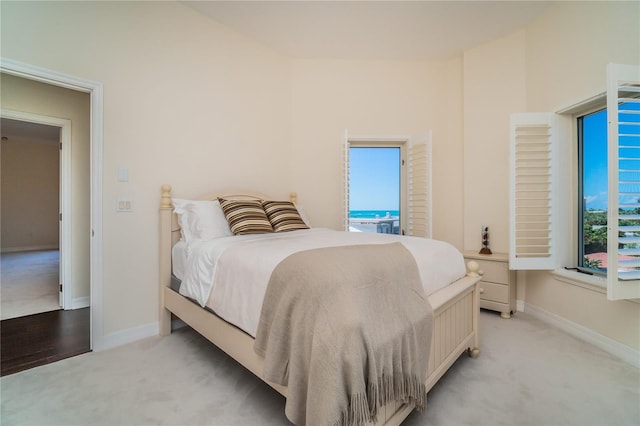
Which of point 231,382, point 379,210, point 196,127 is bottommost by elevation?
point 231,382

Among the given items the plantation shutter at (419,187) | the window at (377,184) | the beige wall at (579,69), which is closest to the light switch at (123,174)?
the window at (377,184)

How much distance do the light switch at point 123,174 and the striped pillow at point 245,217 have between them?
77 centimetres

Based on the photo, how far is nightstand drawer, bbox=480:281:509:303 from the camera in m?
2.92

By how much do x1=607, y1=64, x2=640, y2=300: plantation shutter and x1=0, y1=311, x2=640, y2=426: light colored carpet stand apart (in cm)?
62

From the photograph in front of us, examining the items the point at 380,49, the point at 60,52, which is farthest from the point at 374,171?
the point at 60,52

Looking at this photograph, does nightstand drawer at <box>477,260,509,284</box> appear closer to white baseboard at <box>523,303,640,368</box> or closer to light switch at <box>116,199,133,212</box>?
white baseboard at <box>523,303,640,368</box>

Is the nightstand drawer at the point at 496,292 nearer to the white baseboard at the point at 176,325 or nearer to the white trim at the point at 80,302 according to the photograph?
the white baseboard at the point at 176,325

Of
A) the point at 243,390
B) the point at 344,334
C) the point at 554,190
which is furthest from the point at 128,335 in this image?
the point at 554,190

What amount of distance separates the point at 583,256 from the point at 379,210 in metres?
2.26

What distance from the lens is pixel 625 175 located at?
6.25 ft

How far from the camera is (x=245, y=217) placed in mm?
2525

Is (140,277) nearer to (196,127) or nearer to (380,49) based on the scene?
(196,127)

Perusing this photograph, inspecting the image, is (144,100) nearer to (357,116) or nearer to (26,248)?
(357,116)

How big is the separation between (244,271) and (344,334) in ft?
2.48
